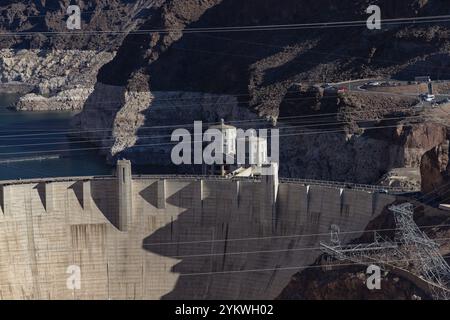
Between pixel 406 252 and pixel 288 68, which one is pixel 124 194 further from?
pixel 288 68

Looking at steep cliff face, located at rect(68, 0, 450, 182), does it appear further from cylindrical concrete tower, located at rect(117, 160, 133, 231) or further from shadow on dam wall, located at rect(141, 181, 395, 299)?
cylindrical concrete tower, located at rect(117, 160, 133, 231)

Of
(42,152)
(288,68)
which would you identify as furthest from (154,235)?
(42,152)

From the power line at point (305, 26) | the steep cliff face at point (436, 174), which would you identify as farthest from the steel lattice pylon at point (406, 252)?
the power line at point (305, 26)

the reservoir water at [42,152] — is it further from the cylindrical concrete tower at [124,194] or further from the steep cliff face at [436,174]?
the steep cliff face at [436,174]

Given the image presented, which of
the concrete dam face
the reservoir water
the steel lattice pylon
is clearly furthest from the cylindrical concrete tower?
the reservoir water

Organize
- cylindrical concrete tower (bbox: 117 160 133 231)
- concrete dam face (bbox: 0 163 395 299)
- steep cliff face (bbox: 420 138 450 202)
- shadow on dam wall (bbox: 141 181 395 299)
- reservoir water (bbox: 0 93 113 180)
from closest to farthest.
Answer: steep cliff face (bbox: 420 138 450 202), shadow on dam wall (bbox: 141 181 395 299), concrete dam face (bbox: 0 163 395 299), cylindrical concrete tower (bbox: 117 160 133 231), reservoir water (bbox: 0 93 113 180)
